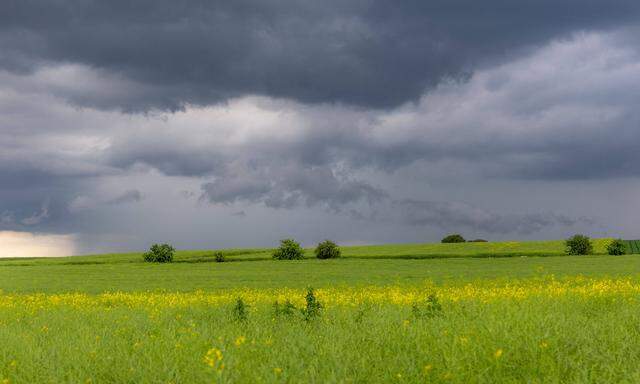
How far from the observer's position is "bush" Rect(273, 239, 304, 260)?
228 ft

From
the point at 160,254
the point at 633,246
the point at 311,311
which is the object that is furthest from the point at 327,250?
the point at 311,311

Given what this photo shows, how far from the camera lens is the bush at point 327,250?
68500mm

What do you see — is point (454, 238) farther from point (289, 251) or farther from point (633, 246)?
A: point (289, 251)

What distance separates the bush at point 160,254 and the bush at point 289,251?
14.7 meters

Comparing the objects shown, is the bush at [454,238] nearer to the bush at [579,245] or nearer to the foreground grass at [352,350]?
the bush at [579,245]

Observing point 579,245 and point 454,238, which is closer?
point 579,245

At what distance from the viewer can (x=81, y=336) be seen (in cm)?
1125

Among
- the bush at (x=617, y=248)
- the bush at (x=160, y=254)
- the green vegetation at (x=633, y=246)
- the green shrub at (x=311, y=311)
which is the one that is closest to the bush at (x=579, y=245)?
the bush at (x=617, y=248)

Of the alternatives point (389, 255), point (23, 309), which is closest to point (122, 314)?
point (23, 309)

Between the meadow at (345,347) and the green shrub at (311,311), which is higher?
the green shrub at (311,311)

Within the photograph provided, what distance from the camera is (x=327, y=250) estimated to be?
6856cm

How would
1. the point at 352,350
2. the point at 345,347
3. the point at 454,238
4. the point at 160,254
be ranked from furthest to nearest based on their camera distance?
the point at 454,238 → the point at 160,254 → the point at 345,347 → the point at 352,350

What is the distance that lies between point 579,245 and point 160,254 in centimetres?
5223

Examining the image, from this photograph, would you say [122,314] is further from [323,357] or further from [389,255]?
[389,255]
